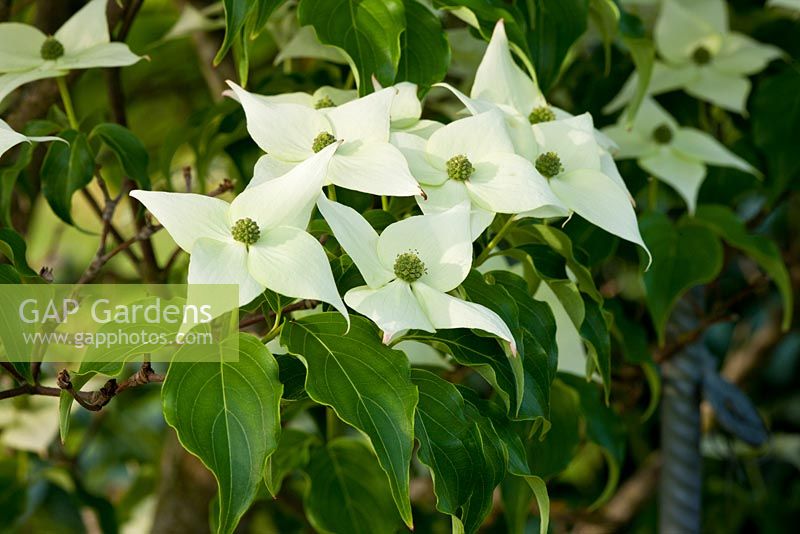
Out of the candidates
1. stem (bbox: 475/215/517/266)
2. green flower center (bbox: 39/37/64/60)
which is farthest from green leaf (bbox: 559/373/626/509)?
green flower center (bbox: 39/37/64/60)

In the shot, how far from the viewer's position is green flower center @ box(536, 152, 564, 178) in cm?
59

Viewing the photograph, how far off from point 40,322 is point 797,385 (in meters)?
1.46

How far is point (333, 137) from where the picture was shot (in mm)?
560

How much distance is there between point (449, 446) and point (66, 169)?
346 mm

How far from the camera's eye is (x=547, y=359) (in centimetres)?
57

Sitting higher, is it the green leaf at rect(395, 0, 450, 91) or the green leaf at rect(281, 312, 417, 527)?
the green leaf at rect(395, 0, 450, 91)

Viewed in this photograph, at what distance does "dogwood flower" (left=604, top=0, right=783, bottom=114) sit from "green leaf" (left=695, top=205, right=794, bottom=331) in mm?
118

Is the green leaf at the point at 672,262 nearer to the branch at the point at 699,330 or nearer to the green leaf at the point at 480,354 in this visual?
the branch at the point at 699,330

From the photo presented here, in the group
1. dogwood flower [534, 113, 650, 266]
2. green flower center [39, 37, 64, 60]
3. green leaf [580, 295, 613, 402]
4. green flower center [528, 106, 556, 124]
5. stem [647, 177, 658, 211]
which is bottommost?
stem [647, 177, 658, 211]

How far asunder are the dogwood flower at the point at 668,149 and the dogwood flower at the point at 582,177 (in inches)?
10.1

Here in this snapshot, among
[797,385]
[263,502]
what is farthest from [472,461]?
[797,385]

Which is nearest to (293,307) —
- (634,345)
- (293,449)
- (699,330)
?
(293,449)

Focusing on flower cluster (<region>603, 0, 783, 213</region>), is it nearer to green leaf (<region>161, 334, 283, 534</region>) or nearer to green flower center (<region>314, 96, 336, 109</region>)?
green flower center (<region>314, 96, 336, 109</region>)

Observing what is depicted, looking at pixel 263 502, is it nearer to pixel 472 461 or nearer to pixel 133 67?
pixel 133 67
